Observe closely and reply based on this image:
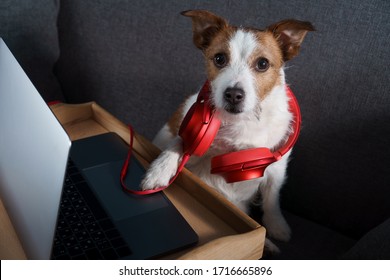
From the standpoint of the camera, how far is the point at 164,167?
1036 millimetres

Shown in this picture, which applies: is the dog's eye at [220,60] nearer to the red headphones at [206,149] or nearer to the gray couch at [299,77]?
the red headphones at [206,149]

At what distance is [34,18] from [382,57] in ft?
3.77

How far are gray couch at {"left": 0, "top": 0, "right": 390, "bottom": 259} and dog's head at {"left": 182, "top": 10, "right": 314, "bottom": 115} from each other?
14 cm

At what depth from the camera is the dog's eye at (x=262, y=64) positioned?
1069 millimetres

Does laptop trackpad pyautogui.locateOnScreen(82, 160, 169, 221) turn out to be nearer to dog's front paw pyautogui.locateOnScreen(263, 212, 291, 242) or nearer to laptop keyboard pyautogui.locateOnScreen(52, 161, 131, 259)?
laptop keyboard pyautogui.locateOnScreen(52, 161, 131, 259)

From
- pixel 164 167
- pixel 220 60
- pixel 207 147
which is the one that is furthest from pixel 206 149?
pixel 220 60

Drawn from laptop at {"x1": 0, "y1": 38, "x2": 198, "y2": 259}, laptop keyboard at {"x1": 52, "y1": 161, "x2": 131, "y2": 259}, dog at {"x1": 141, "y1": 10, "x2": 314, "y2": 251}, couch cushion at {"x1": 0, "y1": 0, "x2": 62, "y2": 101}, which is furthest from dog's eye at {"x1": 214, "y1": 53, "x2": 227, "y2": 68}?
couch cushion at {"x1": 0, "y1": 0, "x2": 62, "y2": 101}

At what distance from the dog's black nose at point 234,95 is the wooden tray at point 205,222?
0.21 metres

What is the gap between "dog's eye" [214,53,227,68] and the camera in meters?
1.08

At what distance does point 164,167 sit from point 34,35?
795mm

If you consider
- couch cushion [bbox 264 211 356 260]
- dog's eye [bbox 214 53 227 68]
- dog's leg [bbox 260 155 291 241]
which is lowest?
couch cushion [bbox 264 211 356 260]

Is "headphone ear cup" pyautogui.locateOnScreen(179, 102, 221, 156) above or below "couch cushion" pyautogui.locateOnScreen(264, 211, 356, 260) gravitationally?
above

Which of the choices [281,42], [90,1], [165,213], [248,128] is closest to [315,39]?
[281,42]

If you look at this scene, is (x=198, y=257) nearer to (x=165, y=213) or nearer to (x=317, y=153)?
(x=165, y=213)
